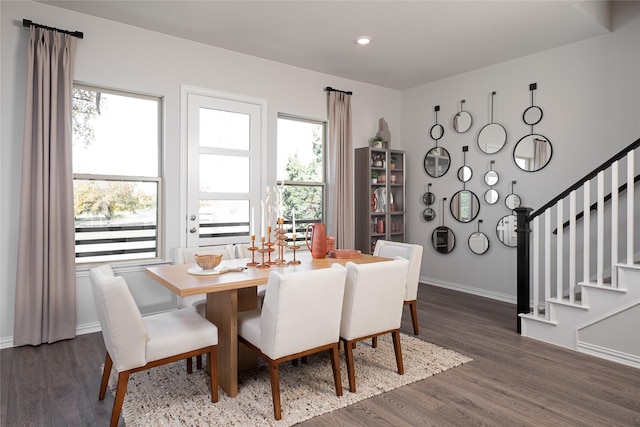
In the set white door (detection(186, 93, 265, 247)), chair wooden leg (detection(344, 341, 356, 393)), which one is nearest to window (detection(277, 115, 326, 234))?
white door (detection(186, 93, 265, 247))

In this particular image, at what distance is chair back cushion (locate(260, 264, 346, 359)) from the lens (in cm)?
217

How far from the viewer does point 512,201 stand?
15.7 ft

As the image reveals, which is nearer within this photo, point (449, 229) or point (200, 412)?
point (200, 412)

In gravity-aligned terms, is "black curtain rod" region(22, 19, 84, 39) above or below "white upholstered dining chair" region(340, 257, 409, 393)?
above

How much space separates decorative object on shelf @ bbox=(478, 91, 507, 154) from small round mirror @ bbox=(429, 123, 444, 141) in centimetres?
58

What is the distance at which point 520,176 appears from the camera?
4.73 meters

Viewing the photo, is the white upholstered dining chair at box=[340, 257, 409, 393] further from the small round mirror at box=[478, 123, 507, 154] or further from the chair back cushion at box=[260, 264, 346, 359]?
the small round mirror at box=[478, 123, 507, 154]

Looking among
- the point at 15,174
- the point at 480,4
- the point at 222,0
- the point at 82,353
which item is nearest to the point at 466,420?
the point at 82,353

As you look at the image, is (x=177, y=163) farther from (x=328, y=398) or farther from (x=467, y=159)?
(x=467, y=159)

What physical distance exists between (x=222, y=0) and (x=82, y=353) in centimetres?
298

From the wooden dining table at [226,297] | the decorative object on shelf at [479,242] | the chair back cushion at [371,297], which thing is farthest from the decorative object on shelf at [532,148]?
the wooden dining table at [226,297]

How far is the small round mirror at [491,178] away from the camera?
4.96 metres

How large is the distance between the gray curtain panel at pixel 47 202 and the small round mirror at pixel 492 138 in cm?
437

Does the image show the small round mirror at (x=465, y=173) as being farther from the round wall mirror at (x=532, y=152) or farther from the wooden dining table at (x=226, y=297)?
the wooden dining table at (x=226, y=297)
